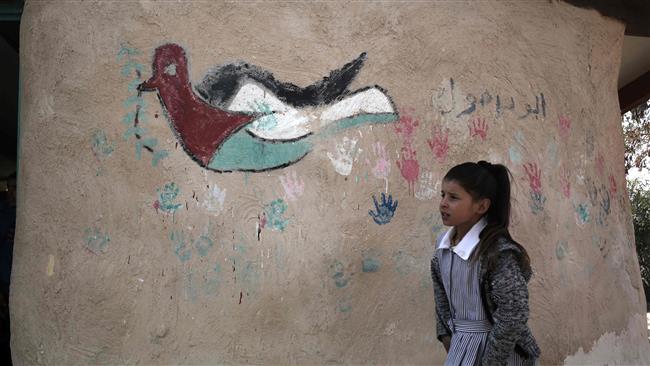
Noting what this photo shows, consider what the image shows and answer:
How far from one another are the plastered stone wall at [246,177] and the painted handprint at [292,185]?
0.01 metres

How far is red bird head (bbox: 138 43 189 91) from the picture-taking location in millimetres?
3807

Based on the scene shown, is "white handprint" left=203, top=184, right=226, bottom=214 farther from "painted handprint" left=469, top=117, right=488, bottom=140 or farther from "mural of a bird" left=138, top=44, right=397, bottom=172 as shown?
"painted handprint" left=469, top=117, right=488, bottom=140

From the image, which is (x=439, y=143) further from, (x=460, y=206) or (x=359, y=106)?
(x=460, y=206)

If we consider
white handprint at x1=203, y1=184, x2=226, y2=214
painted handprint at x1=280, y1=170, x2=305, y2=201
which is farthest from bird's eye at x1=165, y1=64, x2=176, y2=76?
painted handprint at x1=280, y1=170, x2=305, y2=201

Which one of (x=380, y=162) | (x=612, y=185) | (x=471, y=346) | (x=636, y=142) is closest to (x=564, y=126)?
(x=612, y=185)

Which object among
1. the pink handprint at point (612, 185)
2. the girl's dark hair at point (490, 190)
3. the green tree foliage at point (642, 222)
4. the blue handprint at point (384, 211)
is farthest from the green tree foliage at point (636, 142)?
the girl's dark hair at point (490, 190)

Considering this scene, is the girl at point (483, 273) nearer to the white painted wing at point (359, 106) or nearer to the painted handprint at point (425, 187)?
the painted handprint at point (425, 187)

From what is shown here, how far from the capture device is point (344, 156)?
12.8ft

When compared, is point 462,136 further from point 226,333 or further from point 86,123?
point 86,123

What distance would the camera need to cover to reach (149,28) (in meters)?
3.85

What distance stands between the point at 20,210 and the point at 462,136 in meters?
2.75

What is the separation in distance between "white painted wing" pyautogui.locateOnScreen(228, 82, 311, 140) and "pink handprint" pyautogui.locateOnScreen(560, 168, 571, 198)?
1.83m

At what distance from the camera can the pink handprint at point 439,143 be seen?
4.05m

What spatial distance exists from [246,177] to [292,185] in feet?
0.89
